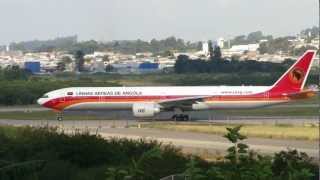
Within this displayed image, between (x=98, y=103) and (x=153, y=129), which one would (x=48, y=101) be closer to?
(x=98, y=103)

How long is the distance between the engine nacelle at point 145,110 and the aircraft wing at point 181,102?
0.77 m

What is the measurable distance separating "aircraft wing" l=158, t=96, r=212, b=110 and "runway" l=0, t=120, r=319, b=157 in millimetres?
2767

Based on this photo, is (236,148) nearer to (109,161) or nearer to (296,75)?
(109,161)

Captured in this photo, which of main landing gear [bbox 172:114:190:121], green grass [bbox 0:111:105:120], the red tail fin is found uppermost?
the red tail fin

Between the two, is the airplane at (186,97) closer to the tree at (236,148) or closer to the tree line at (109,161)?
the tree line at (109,161)

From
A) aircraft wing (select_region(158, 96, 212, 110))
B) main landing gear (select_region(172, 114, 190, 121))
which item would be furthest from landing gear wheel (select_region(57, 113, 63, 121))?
main landing gear (select_region(172, 114, 190, 121))

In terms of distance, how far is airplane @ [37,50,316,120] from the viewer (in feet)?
177

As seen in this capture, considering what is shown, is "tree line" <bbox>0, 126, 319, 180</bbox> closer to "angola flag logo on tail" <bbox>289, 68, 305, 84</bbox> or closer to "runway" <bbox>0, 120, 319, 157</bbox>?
"runway" <bbox>0, 120, 319, 157</bbox>

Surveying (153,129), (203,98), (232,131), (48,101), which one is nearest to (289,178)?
(232,131)

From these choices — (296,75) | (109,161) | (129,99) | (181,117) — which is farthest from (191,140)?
(296,75)

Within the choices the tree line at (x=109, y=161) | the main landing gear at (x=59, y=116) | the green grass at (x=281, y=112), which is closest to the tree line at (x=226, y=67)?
the green grass at (x=281, y=112)

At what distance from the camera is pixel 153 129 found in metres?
47.4

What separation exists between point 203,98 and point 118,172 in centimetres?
4478

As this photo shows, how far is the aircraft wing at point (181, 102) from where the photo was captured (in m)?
53.8
